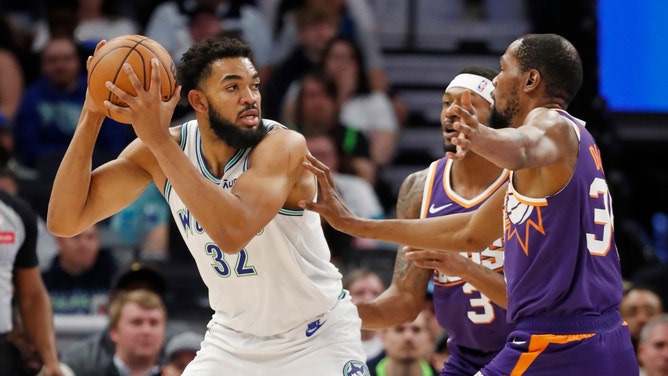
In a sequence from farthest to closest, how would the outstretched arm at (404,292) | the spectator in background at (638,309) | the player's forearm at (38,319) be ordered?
the spectator in background at (638,309), the player's forearm at (38,319), the outstretched arm at (404,292)

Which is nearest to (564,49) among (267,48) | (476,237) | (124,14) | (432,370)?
(476,237)

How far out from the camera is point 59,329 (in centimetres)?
873

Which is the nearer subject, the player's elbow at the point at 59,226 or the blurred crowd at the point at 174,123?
the player's elbow at the point at 59,226

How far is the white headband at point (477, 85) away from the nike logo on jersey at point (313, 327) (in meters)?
1.44

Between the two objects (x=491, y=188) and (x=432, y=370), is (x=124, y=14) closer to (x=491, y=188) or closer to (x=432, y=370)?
(x=432, y=370)

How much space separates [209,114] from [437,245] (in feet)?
4.06

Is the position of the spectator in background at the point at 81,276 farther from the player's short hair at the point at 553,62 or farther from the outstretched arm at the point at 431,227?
the player's short hair at the point at 553,62

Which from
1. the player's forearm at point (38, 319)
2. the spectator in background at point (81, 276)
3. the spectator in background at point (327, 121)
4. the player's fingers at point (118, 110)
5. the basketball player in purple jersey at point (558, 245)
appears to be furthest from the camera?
the spectator in background at point (327, 121)

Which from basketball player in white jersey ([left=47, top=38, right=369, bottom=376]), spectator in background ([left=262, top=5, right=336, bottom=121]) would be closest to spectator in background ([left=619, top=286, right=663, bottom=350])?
basketball player in white jersey ([left=47, top=38, right=369, bottom=376])

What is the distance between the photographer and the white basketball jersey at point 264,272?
5.47m

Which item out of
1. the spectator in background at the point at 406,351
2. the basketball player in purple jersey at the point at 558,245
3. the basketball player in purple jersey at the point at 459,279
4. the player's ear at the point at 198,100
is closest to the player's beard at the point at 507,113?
the basketball player in purple jersey at the point at 558,245

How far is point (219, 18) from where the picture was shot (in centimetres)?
1209

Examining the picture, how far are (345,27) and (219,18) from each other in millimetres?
1310

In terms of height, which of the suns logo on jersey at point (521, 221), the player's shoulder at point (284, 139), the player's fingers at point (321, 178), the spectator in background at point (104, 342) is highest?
the player's shoulder at point (284, 139)
